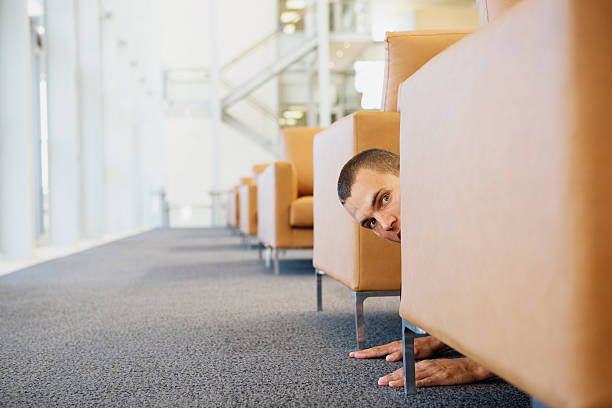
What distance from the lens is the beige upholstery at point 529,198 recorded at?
1.68 ft

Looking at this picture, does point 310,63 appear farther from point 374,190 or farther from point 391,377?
point 391,377

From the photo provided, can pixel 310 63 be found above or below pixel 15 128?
above

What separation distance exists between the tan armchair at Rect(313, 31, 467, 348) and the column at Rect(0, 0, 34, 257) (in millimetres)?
3037

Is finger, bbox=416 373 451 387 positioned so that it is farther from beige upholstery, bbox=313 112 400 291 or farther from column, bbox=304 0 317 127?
column, bbox=304 0 317 127

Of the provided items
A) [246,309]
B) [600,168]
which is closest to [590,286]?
[600,168]

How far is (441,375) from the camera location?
1123 mm

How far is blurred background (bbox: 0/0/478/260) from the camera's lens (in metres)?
6.02

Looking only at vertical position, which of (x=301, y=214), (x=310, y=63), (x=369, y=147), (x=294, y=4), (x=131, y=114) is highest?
(x=294, y=4)

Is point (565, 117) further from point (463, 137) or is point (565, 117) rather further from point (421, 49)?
point (421, 49)

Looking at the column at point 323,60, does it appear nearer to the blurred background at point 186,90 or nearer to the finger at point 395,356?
the blurred background at point 186,90

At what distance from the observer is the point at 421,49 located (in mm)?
1273

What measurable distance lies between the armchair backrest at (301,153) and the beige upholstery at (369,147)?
183 cm

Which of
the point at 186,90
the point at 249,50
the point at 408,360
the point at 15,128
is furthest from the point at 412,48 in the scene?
the point at 186,90

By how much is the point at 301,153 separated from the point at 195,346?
223 centimetres
